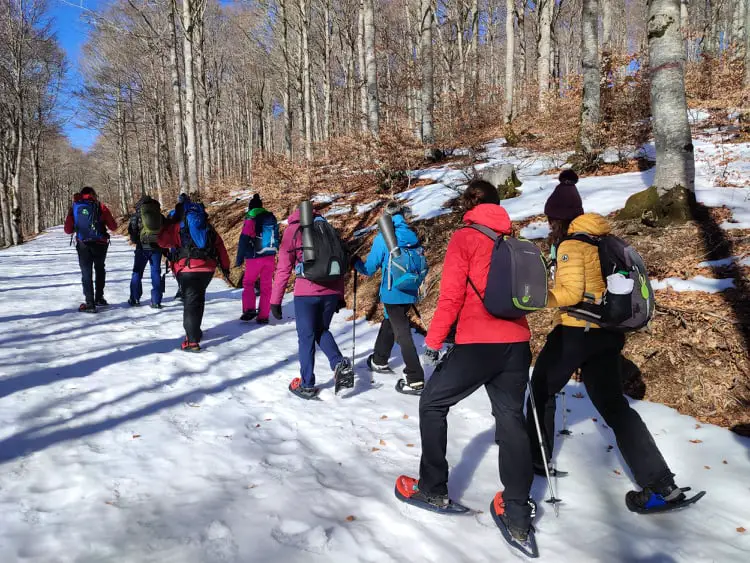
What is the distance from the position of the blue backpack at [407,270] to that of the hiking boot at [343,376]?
3.15ft

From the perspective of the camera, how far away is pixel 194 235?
18.8 feet

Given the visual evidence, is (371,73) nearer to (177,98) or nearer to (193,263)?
(177,98)

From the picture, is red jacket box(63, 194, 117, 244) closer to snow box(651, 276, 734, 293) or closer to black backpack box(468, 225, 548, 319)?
black backpack box(468, 225, 548, 319)

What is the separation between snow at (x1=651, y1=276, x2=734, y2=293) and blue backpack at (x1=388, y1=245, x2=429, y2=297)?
2.74 metres

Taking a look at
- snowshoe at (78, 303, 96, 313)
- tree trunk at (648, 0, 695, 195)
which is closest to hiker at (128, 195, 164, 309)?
snowshoe at (78, 303, 96, 313)

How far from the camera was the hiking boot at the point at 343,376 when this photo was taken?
4.57 meters

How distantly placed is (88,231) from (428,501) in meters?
7.17

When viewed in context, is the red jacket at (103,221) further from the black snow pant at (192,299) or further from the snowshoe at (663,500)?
the snowshoe at (663,500)

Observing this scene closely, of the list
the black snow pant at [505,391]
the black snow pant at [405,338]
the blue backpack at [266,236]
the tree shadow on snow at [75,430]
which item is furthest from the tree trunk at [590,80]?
the tree shadow on snow at [75,430]

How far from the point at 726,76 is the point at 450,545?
16.4 metres

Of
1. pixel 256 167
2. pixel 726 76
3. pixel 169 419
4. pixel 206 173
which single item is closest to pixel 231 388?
pixel 169 419

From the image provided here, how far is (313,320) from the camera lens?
14.8 feet

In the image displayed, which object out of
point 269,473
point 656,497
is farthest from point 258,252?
point 656,497

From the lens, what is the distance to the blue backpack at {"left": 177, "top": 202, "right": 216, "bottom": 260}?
5.75 metres
